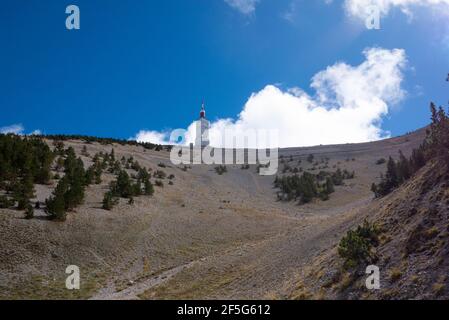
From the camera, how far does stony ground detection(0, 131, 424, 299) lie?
59.4ft

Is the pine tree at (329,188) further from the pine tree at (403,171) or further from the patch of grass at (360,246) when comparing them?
the patch of grass at (360,246)

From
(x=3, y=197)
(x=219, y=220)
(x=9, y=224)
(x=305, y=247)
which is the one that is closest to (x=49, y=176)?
(x=3, y=197)

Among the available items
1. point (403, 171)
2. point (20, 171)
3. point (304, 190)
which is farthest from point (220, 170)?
point (403, 171)

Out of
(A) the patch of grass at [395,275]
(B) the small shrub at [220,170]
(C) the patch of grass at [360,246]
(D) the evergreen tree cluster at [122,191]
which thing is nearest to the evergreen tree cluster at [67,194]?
(D) the evergreen tree cluster at [122,191]

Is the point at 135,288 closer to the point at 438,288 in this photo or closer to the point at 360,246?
the point at 360,246

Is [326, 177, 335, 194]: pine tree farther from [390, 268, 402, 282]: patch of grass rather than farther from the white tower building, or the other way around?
the white tower building

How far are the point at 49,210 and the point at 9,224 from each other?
2.63 metres

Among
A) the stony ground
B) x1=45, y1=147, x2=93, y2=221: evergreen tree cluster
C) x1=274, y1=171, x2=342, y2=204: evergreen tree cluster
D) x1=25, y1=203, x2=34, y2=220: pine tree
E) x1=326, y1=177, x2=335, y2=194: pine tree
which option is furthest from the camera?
x1=326, y1=177, x2=335, y2=194: pine tree

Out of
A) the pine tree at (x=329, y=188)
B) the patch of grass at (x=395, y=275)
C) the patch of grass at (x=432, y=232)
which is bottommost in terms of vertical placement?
the patch of grass at (x=395, y=275)

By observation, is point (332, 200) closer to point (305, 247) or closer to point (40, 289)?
point (305, 247)

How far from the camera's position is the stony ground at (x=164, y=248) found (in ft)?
59.4

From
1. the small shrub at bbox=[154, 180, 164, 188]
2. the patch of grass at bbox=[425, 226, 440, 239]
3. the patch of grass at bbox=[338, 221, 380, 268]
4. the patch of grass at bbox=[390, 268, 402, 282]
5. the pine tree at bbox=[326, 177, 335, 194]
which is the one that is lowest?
the patch of grass at bbox=[390, 268, 402, 282]

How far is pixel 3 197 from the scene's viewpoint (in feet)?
82.8

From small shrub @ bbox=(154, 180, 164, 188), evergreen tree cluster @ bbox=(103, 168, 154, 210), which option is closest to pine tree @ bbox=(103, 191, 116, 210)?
evergreen tree cluster @ bbox=(103, 168, 154, 210)
